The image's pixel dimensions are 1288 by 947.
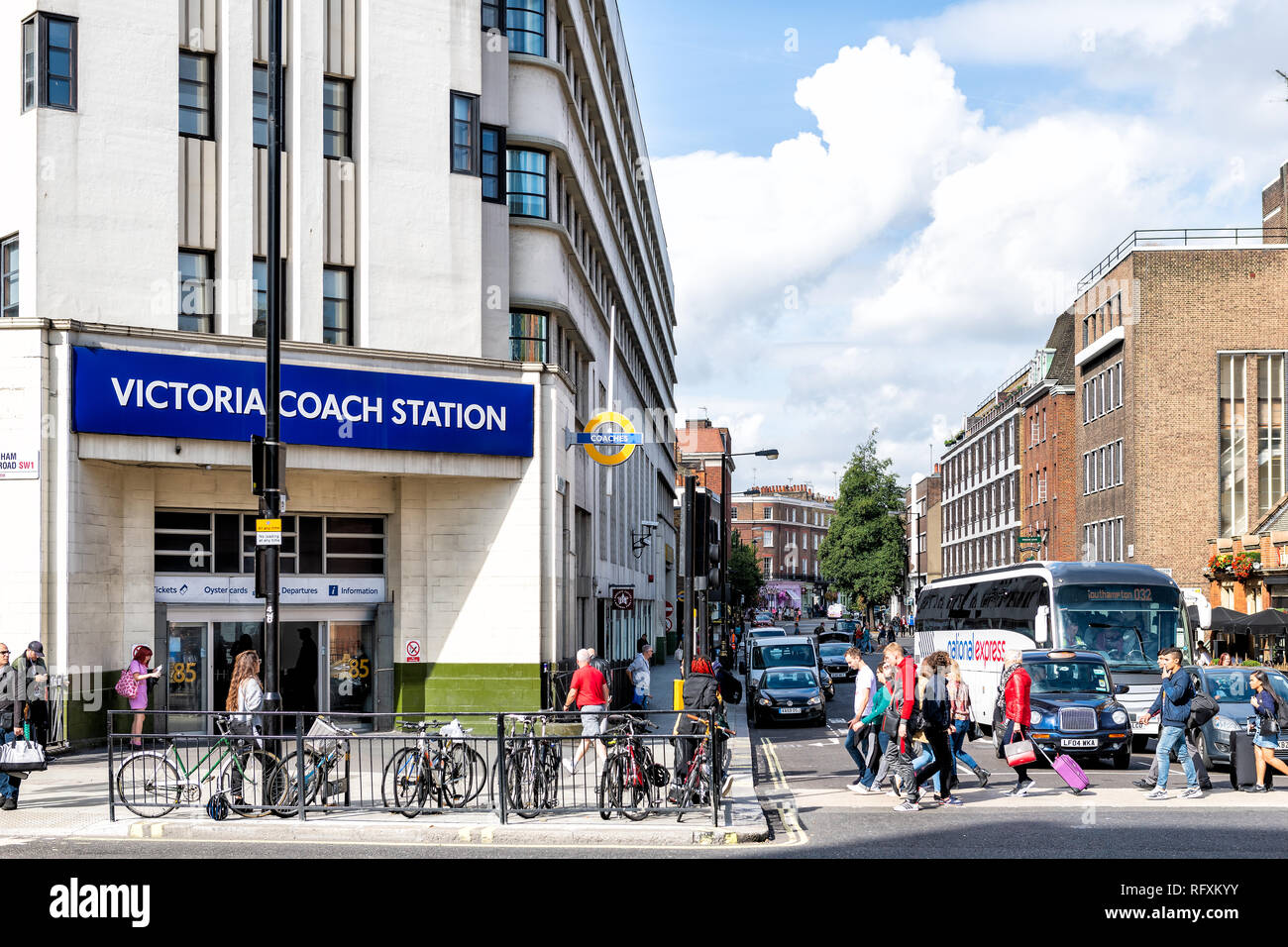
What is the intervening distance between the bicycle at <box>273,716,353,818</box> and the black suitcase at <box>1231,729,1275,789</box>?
10981 millimetres

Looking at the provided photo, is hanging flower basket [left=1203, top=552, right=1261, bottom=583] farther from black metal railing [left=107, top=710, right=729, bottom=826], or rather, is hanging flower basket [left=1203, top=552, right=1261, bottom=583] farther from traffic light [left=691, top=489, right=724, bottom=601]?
black metal railing [left=107, top=710, right=729, bottom=826]

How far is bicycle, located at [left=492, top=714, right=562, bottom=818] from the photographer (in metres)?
14.5

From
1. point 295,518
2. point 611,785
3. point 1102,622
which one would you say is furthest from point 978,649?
point 611,785

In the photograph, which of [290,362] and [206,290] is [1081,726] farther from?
[206,290]

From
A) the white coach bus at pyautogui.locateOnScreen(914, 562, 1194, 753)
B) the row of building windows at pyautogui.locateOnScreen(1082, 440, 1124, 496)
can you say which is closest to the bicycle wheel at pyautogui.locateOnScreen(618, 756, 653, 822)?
the white coach bus at pyautogui.locateOnScreen(914, 562, 1194, 753)

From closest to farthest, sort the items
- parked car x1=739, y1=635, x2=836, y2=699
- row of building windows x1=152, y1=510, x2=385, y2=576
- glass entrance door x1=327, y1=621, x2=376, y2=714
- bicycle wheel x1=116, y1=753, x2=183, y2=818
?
bicycle wheel x1=116, y1=753, x2=183, y2=818 → row of building windows x1=152, y1=510, x2=385, y2=576 → glass entrance door x1=327, y1=621, x2=376, y2=714 → parked car x1=739, y1=635, x2=836, y2=699

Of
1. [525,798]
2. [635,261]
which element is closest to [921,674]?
[525,798]

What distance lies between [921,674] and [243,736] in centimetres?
753

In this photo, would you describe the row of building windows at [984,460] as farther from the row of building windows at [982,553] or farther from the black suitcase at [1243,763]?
the black suitcase at [1243,763]

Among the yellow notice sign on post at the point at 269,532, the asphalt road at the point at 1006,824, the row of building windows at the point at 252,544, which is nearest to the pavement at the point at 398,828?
the asphalt road at the point at 1006,824

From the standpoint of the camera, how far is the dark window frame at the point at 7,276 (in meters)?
22.7

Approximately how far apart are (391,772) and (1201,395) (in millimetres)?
51418

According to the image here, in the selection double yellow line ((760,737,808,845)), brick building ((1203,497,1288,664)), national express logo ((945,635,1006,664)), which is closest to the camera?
double yellow line ((760,737,808,845))
